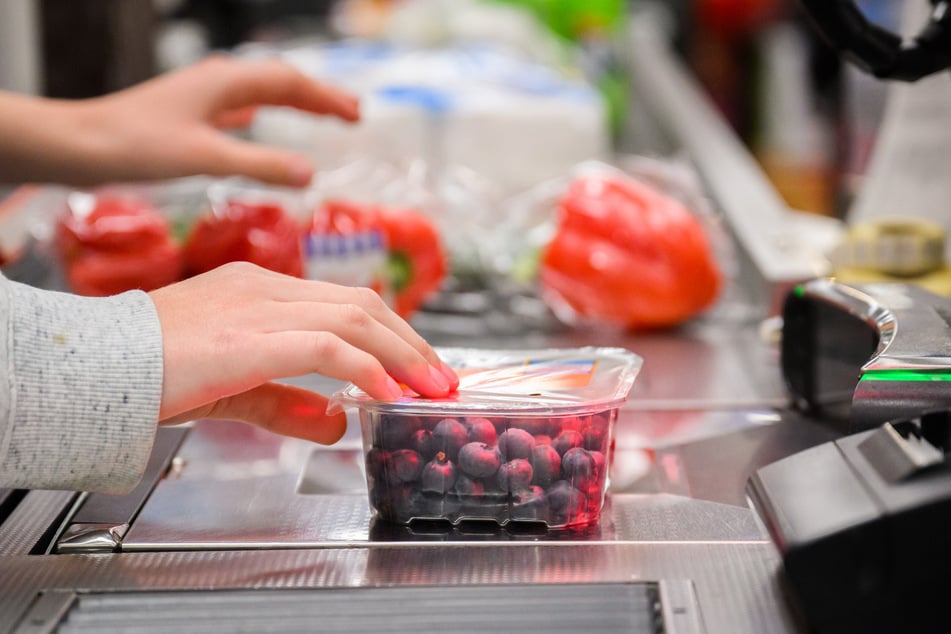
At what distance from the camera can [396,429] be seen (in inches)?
29.3

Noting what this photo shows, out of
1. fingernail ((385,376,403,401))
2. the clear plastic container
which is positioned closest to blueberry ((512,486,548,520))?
the clear plastic container

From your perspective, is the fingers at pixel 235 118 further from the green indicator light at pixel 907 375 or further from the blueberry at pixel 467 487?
the green indicator light at pixel 907 375

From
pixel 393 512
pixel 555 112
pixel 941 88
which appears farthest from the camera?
pixel 555 112

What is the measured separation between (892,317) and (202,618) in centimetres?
53

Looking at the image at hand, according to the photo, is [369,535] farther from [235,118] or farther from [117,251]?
[235,118]

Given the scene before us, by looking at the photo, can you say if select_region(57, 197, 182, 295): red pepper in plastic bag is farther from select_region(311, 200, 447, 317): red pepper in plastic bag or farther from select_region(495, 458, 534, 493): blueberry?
select_region(495, 458, 534, 493): blueberry

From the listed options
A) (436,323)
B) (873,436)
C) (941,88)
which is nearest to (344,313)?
(873,436)

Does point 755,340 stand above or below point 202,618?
below

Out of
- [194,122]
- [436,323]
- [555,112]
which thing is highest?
[194,122]

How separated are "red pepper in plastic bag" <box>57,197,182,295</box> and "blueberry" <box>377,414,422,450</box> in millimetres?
680

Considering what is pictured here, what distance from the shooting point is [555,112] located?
1913mm

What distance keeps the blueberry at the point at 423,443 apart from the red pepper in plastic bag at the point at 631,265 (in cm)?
70

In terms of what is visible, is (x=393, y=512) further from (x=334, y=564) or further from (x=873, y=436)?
(x=873, y=436)

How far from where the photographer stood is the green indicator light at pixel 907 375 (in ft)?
2.37
